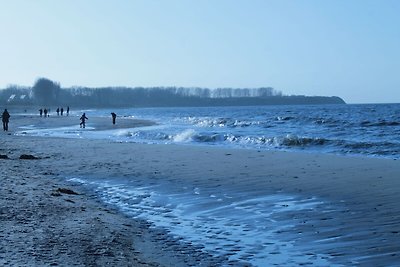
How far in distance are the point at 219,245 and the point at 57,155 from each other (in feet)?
49.1

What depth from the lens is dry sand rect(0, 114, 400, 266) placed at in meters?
6.55

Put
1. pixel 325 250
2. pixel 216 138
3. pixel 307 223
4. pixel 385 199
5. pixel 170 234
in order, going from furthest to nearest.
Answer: pixel 216 138
pixel 385 199
pixel 307 223
pixel 170 234
pixel 325 250

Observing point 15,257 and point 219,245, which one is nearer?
point 15,257

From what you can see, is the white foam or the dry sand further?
the white foam

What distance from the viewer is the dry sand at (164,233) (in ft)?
21.5

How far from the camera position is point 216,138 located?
31.5 metres

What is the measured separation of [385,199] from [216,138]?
70.6 ft

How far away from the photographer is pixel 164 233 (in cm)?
796

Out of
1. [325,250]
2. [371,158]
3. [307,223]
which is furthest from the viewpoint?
[371,158]

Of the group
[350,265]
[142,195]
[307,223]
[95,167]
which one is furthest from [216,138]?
[350,265]

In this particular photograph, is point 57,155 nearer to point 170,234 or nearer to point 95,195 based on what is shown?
point 95,195

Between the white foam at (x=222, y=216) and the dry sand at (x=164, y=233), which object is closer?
the dry sand at (x=164, y=233)

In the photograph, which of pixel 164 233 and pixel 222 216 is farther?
pixel 222 216

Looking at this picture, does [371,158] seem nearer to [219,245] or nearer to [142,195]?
[142,195]
